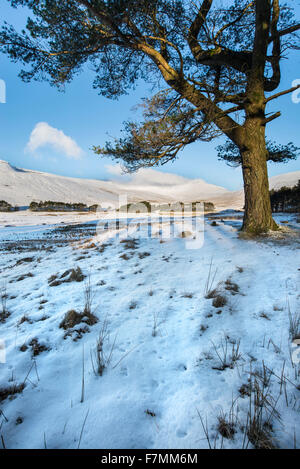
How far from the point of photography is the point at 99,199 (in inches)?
2115

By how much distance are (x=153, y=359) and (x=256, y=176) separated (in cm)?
592

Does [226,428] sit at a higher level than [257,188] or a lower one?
lower

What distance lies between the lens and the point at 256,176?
5805mm

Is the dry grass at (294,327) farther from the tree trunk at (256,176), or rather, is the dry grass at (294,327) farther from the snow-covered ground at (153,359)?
the tree trunk at (256,176)

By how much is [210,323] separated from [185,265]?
1.99m

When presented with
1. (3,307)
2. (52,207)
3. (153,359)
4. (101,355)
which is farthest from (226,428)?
(52,207)

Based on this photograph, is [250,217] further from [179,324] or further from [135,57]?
[135,57]

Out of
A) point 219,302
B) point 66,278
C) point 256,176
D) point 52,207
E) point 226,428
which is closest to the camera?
point 226,428

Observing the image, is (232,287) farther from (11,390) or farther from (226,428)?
(11,390)

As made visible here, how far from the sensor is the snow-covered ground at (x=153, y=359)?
3.95 feet

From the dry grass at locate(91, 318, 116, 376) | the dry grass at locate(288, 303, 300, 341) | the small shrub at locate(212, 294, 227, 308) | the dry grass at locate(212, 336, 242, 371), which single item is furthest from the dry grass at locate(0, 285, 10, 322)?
the dry grass at locate(288, 303, 300, 341)

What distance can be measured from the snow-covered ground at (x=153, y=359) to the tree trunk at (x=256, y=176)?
2.20 meters

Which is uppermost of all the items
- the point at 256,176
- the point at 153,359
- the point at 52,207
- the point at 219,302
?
the point at 52,207
